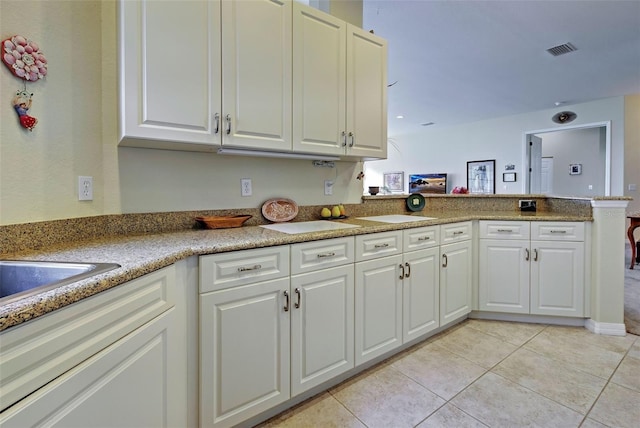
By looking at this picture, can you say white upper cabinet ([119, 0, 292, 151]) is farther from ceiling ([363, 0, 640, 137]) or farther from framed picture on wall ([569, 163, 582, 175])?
framed picture on wall ([569, 163, 582, 175])

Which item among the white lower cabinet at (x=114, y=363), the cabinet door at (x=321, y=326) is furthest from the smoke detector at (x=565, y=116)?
the white lower cabinet at (x=114, y=363)

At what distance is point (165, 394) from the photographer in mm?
1100

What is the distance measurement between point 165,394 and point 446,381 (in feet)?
4.89

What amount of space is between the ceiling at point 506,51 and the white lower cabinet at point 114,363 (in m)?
2.84

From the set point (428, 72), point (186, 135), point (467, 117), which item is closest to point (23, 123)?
point (186, 135)

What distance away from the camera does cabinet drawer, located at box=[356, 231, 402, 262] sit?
176 cm

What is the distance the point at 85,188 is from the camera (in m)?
1.46

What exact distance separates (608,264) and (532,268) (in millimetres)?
496

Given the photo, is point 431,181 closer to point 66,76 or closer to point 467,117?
point 467,117

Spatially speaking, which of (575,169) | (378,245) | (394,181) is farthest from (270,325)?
(575,169)

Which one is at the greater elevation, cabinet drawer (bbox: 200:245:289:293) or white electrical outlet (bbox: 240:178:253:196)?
white electrical outlet (bbox: 240:178:253:196)

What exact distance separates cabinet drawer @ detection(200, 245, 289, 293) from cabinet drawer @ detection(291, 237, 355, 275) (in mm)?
56

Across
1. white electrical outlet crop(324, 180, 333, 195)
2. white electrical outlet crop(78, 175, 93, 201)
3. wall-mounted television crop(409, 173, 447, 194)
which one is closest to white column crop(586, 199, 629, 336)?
white electrical outlet crop(324, 180, 333, 195)

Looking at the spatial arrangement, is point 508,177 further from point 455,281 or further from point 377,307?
point 377,307
